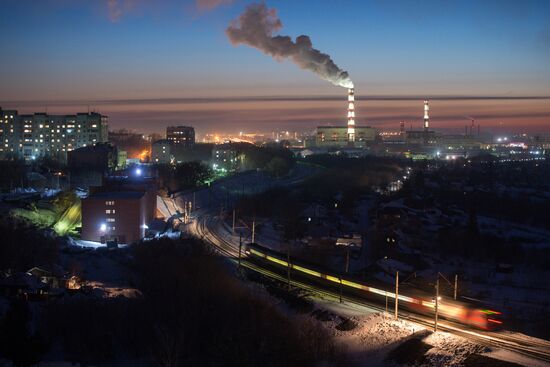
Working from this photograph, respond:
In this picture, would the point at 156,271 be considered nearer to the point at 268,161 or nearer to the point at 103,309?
the point at 103,309

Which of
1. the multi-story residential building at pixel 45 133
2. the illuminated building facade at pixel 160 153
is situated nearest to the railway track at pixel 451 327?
the multi-story residential building at pixel 45 133

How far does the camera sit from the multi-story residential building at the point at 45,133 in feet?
90.9

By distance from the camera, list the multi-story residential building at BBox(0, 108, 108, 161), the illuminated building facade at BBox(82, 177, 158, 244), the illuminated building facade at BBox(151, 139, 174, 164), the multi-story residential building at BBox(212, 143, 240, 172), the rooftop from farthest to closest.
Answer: the illuminated building facade at BBox(151, 139, 174, 164), the multi-story residential building at BBox(212, 143, 240, 172), the multi-story residential building at BBox(0, 108, 108, 161), the rooftop, the illuminated building facade at BBox(82, 177, 158, 244)

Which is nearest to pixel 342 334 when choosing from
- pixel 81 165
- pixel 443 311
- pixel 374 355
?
pixel 374 355

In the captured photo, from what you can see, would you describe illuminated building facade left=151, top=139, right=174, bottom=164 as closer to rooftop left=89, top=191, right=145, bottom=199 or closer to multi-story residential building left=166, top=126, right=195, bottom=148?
multi-story residential building left=166, top=126, right=195, bottom=148

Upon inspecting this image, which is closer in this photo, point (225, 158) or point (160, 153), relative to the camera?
point (225, 158)

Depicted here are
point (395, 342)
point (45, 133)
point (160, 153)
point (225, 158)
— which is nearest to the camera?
point (395, 342)

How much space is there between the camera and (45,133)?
28.4 metres

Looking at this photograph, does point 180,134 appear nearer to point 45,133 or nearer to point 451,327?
point 45,133

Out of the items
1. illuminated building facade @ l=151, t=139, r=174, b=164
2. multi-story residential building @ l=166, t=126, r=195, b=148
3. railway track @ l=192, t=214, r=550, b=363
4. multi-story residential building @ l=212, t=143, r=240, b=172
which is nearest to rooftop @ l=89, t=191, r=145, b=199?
railway track @ l=192, t=214, r=550, b=363

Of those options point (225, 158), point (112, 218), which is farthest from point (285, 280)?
point (225, 158)

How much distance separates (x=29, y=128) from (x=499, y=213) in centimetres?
2124

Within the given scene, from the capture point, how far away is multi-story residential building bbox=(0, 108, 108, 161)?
2772 centimetres

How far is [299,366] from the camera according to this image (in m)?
6.50
